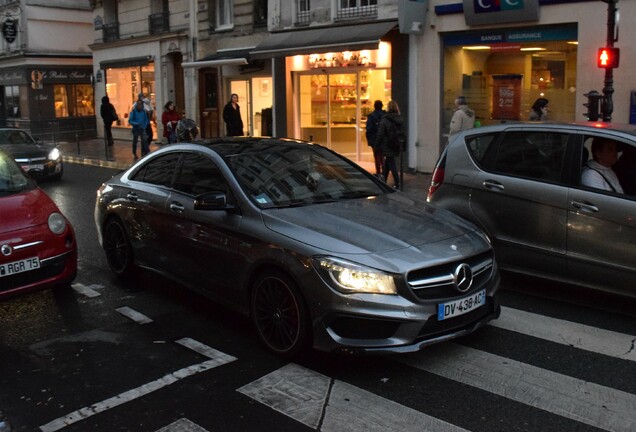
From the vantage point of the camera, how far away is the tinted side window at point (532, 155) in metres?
6.44

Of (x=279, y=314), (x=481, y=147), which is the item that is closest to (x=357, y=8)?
(x=481, y=147)

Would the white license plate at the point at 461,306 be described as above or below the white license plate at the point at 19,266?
below

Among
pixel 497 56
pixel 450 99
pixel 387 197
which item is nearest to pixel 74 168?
pixel 450 99

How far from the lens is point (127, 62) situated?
92.5 feet

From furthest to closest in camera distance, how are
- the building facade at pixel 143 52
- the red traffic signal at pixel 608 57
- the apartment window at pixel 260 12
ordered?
the building facade at pixel 143 52
the apartment window at pixel 260 12
the red traffic signal at pixel 608 57

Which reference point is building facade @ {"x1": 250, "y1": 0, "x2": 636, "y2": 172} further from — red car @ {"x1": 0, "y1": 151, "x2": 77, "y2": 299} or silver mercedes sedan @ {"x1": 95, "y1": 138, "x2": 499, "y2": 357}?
red car @ {"x1": 0, "y1": 151, "x2": 77, "y2": 299}

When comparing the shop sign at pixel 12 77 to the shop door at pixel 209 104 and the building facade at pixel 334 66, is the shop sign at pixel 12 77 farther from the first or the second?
the building facade at pixel 334 66

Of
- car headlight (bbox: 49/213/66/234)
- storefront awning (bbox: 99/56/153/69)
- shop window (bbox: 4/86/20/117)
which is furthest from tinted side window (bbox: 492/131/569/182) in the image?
shop window (bbox: 4/86/20/117)

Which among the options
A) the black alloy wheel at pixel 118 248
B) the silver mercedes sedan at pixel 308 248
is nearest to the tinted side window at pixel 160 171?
the silver mercedes sedan at pixel 308 248

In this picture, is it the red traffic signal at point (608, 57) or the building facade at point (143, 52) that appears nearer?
the red traffic signal at point (608, 57)

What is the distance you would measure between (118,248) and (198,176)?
1710 millimetres

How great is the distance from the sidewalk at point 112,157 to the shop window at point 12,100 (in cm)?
1015

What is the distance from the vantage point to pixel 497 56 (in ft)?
50.1

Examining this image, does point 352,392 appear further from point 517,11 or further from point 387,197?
point 517,11
